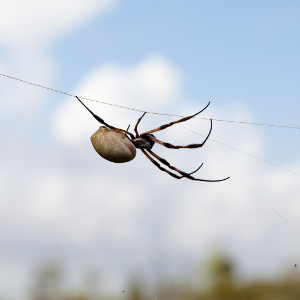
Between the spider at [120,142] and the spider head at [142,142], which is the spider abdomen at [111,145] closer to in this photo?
the spider at [120,142]

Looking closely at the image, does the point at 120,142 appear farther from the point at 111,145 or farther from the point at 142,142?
→ the point at 142,142

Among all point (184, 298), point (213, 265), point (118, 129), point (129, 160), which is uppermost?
point (213, 265)

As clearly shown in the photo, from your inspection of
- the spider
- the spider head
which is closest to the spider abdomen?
the spider

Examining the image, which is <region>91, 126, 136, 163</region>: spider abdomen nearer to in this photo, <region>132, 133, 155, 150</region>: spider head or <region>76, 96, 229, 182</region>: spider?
<region>76, 96, 229, 182</region>: spider

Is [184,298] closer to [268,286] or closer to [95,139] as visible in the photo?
[268,286]

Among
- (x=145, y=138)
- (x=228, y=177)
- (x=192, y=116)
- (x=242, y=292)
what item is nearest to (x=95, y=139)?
(x=145, y=138)

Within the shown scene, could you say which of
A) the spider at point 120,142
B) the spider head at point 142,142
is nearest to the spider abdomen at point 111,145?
the spider at point 120,142

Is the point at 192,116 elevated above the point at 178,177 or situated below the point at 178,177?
above

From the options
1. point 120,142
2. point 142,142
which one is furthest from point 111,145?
point 142,142

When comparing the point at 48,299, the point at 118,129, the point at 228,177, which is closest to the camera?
the point at 118,129
